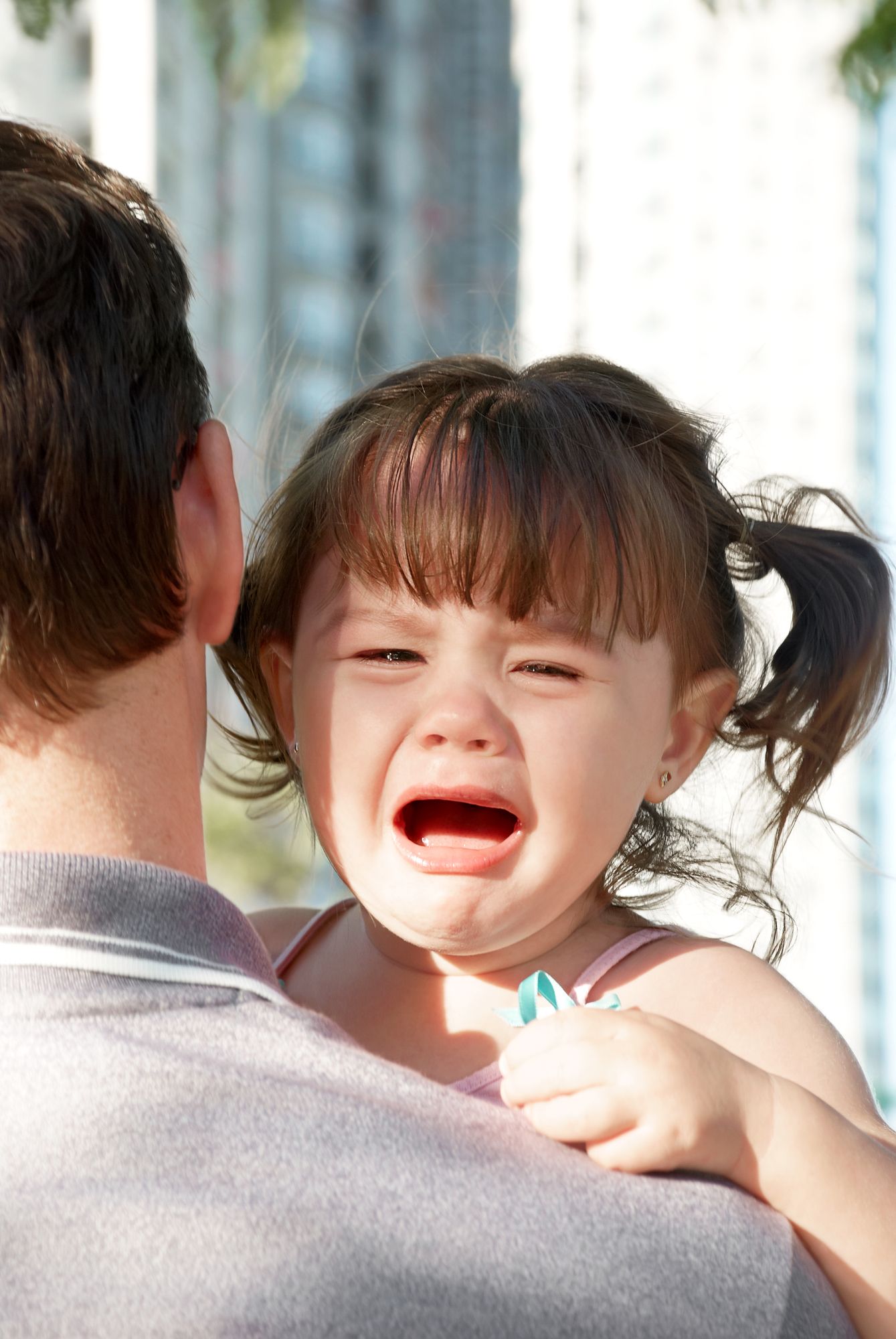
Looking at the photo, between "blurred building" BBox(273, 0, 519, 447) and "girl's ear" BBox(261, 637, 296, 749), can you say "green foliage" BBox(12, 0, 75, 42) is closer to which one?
"girl's ear" BBox(261, 637, 296, 749)

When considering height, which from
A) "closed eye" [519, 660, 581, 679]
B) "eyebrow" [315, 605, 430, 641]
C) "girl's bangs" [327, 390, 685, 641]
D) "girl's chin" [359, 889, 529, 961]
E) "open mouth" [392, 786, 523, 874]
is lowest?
"girl's chin" [359, 889, 529, 961]

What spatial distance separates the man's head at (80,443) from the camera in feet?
4.07

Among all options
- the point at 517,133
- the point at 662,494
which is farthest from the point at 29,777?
the point at 517,133

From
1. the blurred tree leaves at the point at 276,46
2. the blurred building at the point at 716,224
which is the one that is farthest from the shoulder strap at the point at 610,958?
the blurred building at the point at 716,224

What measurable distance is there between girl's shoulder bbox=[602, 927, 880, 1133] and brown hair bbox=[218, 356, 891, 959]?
251mm

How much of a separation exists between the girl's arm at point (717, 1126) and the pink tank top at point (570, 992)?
0.56 ft

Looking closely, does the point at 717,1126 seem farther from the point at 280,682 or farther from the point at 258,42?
the point at 258,42

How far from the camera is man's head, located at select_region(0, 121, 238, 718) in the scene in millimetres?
1240

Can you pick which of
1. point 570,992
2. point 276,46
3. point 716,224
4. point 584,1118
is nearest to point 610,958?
point 570,992

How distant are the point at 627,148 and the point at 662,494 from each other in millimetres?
85503

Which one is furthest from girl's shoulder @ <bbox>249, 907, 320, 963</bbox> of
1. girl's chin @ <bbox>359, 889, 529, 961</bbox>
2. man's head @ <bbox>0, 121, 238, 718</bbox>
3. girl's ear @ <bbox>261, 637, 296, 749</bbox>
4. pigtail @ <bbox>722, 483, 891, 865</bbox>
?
man's head @ <bbox>0, 121, 238, 718</bbox>

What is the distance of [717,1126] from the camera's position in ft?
4.25

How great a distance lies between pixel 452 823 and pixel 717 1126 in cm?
63

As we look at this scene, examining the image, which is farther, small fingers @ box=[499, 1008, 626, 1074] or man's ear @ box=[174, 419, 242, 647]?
man's ear @ box=[174, 419, 242, 647]
